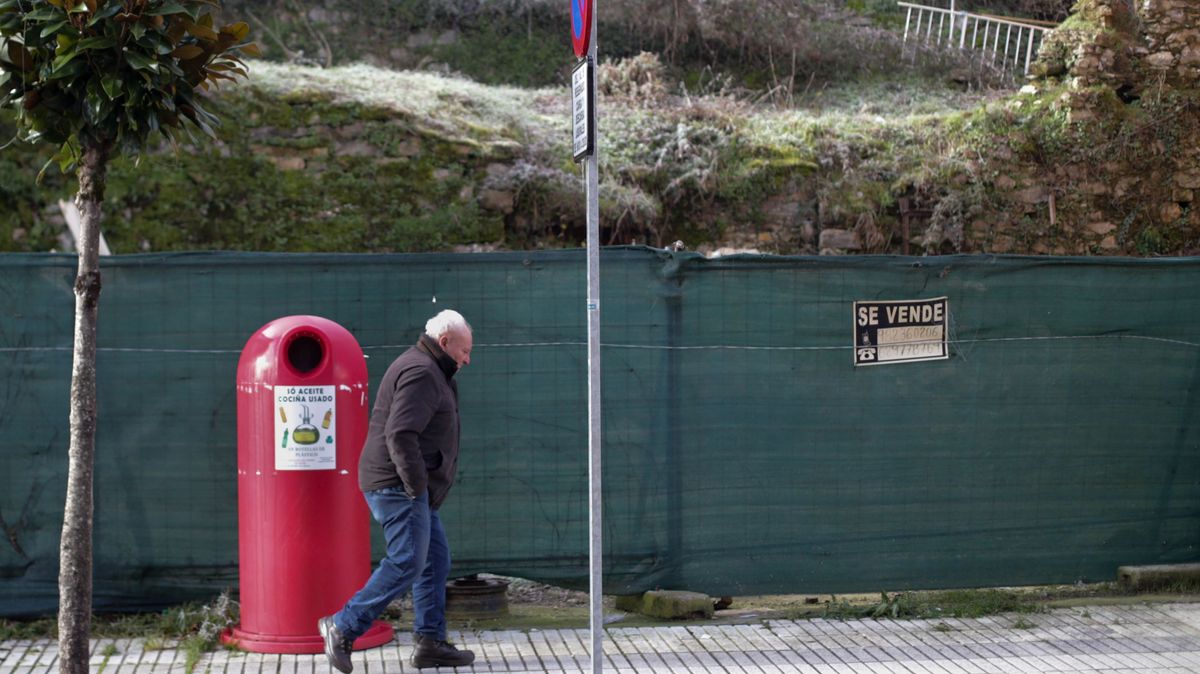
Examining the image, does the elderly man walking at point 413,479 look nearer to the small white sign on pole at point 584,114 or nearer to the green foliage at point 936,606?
the small white sign on pole at point 584,114

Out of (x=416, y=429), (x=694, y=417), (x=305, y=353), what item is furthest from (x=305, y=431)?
(x=694, y=417)

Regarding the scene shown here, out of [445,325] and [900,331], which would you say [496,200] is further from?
[445,325]

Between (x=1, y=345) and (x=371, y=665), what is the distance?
271 centimetres

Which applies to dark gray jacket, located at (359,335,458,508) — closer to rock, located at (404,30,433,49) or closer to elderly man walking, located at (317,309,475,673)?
elderly man walking, located at (317,309,475,673)

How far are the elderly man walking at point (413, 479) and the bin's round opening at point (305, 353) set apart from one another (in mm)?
494

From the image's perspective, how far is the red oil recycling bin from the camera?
20.0ft

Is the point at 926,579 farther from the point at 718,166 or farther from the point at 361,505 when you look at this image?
the point at 718,166

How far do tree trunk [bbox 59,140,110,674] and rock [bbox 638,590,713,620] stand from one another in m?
3.12

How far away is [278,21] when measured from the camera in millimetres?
21031

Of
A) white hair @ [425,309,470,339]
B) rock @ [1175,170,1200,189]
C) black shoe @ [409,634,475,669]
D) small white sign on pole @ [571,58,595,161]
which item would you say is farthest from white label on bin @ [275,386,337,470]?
rock @ [1175,170,1200,189]

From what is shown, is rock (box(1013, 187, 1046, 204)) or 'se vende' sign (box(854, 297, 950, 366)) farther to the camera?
rock (box(1013, 187, 1046, 204))

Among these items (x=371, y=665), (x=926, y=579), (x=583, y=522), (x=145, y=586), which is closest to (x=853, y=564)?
(x=926, y=579)

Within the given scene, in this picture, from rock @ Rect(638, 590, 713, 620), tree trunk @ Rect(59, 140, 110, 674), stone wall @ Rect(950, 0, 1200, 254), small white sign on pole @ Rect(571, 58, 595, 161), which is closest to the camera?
small white sign on pole @ Rect(571, 58, 595, 161)

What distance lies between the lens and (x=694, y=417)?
720cm
